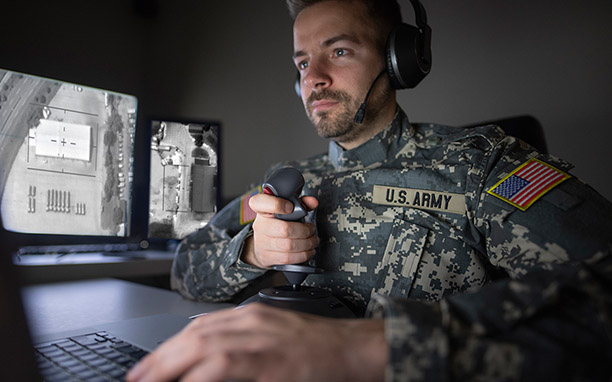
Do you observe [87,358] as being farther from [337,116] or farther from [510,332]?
[337,116]

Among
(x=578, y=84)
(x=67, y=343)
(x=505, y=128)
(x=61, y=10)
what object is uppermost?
(x=61, y=10)

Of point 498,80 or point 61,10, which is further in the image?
point 61,10

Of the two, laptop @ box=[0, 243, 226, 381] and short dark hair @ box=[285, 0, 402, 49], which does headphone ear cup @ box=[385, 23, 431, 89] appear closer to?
short dark hair @ box=[285, 0, 402, 49]

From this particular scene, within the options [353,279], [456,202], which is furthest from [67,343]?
[456,202]

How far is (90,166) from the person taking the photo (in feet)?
3.26

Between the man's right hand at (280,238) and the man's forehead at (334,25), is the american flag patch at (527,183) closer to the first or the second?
the man's right hand at (280,238)

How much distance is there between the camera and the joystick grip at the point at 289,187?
0.67m

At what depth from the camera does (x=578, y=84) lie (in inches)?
41.2

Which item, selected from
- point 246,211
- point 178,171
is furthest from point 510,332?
point 178,171

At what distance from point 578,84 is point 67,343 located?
124 cm

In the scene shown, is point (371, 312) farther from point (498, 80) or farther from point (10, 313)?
point (498, 80)

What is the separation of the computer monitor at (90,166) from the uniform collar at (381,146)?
0.39 meters

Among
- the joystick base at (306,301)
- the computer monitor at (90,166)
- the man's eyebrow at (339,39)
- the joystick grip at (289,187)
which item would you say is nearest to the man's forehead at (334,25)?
the man's eyebrow at (339,39)

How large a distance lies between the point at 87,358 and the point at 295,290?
0.31 meters
